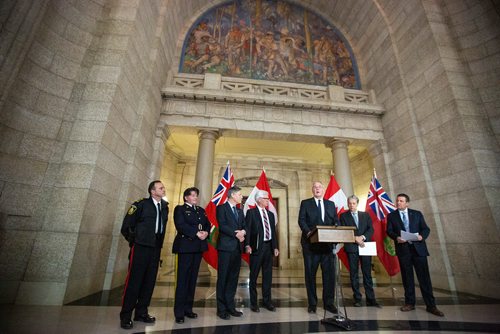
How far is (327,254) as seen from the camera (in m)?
3.63

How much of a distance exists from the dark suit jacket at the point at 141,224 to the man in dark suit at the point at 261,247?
137 cm

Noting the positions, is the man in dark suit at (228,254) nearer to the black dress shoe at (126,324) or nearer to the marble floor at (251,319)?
the marble floor at (251,319)

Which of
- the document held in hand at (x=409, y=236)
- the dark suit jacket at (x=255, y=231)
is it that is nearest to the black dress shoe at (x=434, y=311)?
the document held in hand at (x=409, y=236)

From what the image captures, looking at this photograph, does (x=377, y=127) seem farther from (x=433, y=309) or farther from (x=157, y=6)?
(x=157, y=6)

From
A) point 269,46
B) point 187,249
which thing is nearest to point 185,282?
point 187,249

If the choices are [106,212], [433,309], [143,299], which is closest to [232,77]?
[106,212]

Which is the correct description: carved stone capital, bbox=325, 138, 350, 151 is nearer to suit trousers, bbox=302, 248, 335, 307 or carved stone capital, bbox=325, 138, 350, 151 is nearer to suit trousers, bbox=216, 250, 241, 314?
suit trousers, bbox=302, 248, 335, 307

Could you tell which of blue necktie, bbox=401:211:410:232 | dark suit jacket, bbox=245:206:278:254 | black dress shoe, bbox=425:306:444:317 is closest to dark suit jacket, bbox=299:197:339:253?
dark suit jacket, bbox=245:206:278:254

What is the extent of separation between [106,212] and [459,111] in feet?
28.0

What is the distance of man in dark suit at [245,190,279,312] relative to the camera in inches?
140

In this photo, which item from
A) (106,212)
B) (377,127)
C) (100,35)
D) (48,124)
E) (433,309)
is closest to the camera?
(433,309)

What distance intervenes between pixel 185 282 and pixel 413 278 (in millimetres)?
3475

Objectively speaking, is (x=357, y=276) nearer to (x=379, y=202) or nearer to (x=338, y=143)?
(x=379, y=202)

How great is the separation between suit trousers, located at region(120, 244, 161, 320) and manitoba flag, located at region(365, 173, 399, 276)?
5.25 meters
